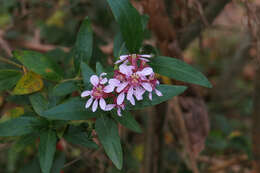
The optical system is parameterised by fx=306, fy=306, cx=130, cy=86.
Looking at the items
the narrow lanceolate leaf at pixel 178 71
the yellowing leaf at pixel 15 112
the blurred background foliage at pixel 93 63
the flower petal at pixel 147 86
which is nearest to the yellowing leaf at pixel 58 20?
the blurred background foliage at pixel 93 63

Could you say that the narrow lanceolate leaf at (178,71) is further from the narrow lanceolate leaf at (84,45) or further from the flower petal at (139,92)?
the narrow lanceolate leaf at (84,45)

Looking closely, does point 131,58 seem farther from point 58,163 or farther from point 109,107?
point 58,163

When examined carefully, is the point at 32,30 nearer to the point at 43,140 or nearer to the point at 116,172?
the point at 116,172

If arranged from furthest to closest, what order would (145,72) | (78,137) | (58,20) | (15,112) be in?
(58,20) → (15,112) → (78,137) → (145,72)

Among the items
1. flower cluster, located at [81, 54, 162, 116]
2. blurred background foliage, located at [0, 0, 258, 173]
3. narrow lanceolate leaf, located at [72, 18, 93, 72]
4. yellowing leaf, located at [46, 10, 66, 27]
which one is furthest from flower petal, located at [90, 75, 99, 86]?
yellowing leaf, located at [46, 10, 66, 27]

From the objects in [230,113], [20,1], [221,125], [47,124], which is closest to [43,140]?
[47,124]

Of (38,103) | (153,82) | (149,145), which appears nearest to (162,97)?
(153,82)
